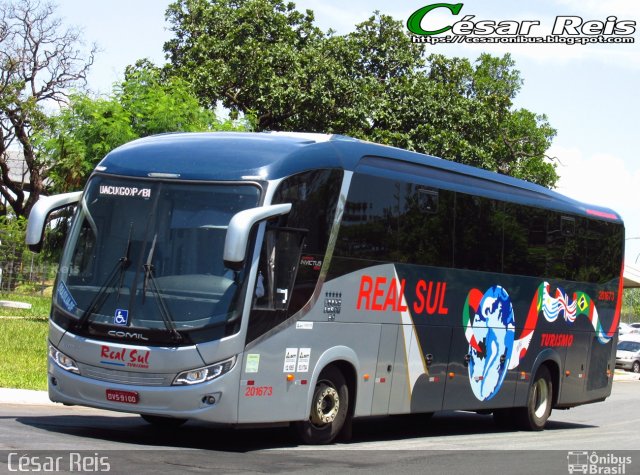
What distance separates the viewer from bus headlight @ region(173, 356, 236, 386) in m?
11.4

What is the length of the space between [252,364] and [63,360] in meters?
2.12

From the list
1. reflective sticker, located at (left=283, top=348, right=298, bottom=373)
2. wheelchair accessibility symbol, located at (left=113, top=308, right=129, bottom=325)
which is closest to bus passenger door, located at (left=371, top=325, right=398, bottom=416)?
reflective sticker, located at (left=283, top=348, right=298, bottom=373)

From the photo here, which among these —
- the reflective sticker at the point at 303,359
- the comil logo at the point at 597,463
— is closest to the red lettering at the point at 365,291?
the reflective sticker at the point at 303,359

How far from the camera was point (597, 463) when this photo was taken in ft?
43.2

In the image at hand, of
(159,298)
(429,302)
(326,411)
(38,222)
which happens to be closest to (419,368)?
(429,302)

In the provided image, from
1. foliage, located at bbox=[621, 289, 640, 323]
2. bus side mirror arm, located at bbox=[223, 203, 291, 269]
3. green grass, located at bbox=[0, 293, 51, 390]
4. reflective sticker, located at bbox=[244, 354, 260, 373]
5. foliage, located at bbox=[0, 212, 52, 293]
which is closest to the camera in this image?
bus side mirror arm, located at bbox=[223, 203, 291, 269]

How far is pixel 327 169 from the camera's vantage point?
42.2 ft

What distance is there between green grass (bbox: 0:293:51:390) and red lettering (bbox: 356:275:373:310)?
673 cm

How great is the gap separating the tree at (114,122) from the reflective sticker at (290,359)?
18860 millimetres

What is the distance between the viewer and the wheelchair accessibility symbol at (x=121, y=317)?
11625 mm

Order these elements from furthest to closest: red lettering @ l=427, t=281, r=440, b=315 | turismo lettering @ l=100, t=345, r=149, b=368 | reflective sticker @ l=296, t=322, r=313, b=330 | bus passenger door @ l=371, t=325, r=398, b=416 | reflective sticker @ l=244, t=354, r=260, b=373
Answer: red lettering @ l=427, t=281, r=440, b=315 → bus passenger door @ l=371, t=325, r=398, b=416 → reflective sticker @ l=296, t=322, r=313, b=330 → reflective sticker @ l=244, t=354, r=260, b=373 → turismo lettering @ l=100, t=345, r=149, b=368

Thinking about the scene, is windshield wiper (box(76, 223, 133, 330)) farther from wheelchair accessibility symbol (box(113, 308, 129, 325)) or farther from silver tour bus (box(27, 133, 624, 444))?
wheelchair accessibility symbol (box(113, 308, 129, 325))

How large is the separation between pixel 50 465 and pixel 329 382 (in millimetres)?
4495

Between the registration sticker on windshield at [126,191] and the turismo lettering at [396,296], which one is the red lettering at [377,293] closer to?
the turismo lettering at [396,296]
